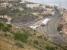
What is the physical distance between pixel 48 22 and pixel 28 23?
523 mm

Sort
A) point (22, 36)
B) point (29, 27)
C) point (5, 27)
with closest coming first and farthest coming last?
1. point (22, 36)
2. point (5, 27)
3. point (29, 27)

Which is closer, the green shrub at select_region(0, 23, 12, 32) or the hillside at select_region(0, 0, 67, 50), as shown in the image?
the hillside at select_region(0, 0, 67, 50)

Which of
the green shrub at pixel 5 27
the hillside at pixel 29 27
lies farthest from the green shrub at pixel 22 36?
the green shrub at pixel 5 27

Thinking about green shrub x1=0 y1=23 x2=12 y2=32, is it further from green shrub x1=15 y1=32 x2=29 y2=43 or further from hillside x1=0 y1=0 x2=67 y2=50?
green shrub x1=15 y1=32 x2=29 y2=43

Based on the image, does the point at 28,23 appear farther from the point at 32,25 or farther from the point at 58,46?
the point at 58,46

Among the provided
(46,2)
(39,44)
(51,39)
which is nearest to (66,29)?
(51,39)

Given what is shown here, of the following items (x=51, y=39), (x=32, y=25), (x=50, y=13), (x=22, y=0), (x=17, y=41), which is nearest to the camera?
(x=17, y=41)

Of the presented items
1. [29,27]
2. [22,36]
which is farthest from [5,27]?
[29,27]

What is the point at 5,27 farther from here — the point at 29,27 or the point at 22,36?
the point at 29,27

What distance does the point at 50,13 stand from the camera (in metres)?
6.69

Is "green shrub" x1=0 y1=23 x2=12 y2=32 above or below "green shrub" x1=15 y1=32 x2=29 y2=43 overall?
above

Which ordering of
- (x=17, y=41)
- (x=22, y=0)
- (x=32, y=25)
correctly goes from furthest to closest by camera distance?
(x=22, y=0) → (x=32, y=25) → (x=17, y=41)

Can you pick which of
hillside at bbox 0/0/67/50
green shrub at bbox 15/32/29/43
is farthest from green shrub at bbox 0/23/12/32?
green shrub at bbox 15/32/29/43

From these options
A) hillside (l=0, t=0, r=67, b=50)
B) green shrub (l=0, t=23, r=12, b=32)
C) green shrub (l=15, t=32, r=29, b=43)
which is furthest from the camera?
green shrub (l=0, t=23, r=12, b=32)
